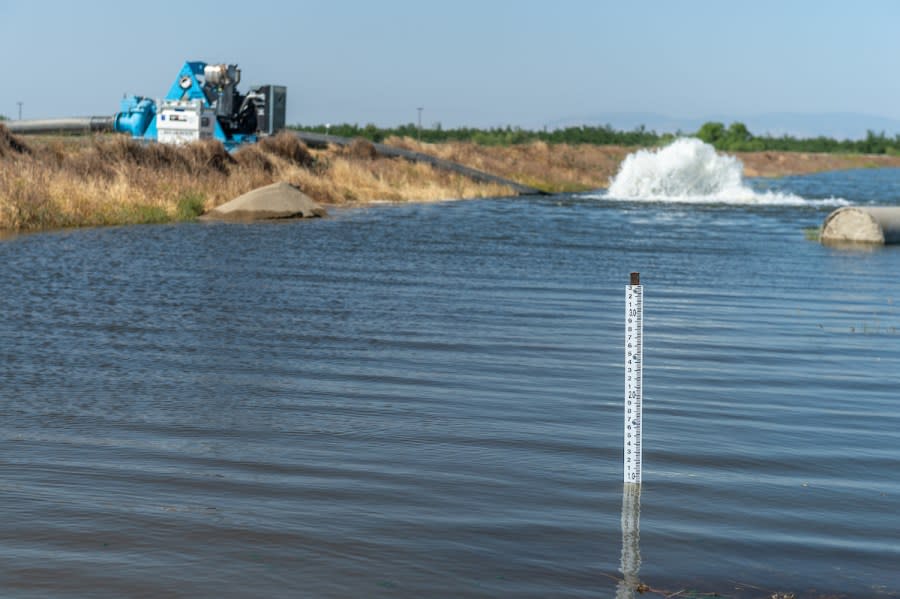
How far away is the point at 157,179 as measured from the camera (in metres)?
35.6

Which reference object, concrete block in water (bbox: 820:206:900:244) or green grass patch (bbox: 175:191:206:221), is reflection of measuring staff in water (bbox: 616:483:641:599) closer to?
concrete block in water (bbox: 820:206:900:244)

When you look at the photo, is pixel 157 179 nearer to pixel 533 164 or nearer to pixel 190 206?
pixel 190 206

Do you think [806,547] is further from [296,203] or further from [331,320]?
[296,203]

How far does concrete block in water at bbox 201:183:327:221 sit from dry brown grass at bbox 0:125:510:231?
81 cm

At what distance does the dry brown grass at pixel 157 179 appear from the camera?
2981 centimetres

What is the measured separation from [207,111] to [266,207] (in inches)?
565

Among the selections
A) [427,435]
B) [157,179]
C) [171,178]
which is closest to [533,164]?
[171,178]

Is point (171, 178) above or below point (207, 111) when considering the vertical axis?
below

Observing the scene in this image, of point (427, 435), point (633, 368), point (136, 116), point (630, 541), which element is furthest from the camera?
point (136, 116)

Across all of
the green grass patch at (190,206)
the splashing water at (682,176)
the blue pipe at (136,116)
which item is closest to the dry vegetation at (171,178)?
the green grass patch at (190,206)

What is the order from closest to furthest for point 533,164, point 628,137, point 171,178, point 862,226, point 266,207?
point 862,226 < point 266,207 < point 171,178 < point 533,164 < point 628,137

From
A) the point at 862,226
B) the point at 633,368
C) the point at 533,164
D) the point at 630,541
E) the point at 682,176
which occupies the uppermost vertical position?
the point at 533,164

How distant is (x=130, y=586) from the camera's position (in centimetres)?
593

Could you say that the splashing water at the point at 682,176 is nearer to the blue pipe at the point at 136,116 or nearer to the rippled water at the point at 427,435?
the blue pipe at the point at 136,116
